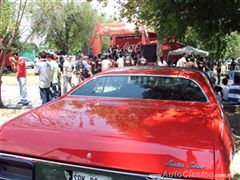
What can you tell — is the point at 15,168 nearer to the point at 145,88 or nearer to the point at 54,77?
the point at 145,88

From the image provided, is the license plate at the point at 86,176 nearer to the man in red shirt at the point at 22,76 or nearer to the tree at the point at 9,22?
the tree at the point at 9,22

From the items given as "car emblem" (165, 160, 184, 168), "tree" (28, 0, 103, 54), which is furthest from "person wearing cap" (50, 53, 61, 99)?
"tree" (28, 0, 103, 54)

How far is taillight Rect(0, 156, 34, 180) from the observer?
8.50 feet

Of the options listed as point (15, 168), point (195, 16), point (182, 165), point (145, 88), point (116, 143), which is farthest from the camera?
point (195, 16)

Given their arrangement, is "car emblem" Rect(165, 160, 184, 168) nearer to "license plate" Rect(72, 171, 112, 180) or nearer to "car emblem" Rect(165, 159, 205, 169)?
"car emblem" Rect(165, 159, 205, 169)

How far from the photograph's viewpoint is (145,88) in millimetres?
4109

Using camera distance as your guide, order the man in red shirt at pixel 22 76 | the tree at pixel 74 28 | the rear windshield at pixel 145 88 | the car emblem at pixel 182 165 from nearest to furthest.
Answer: the car emblem at pixel 182 165 < the rear windshield at pixel 145 88 < the man in red shirt at pixel 22 76 < the tree at pixel 74 28

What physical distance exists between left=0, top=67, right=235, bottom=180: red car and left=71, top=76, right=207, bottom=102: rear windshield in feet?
1.25

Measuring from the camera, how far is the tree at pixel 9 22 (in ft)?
33.5

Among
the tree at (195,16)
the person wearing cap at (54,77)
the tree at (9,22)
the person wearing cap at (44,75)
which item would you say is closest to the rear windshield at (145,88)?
the tree at (195,16)

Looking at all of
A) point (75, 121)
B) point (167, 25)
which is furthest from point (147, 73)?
point (167, 25)

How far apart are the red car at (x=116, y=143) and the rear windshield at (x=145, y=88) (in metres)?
0.38

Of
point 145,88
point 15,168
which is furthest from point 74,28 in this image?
point 15,168

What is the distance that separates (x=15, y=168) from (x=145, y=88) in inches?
74.2
